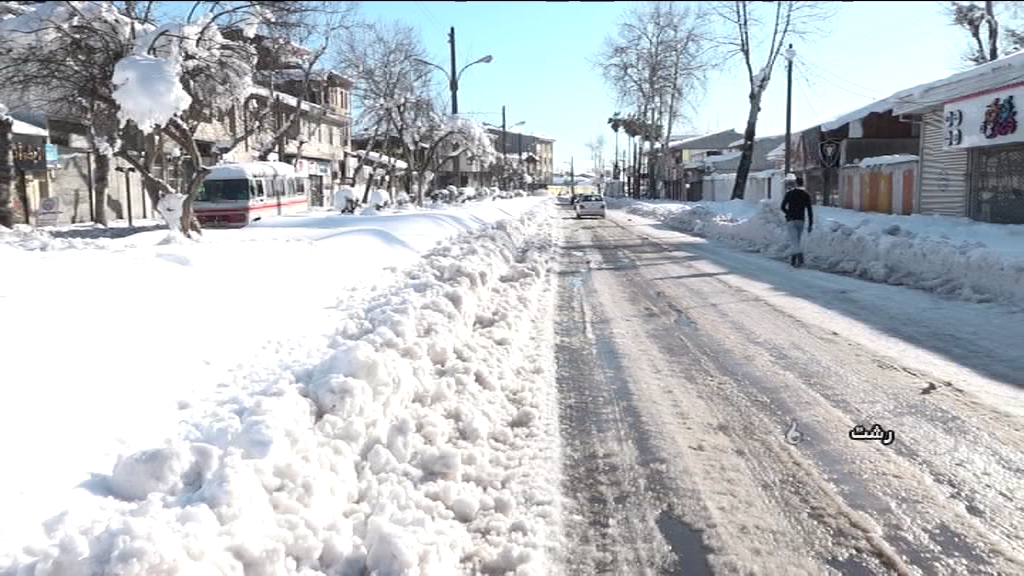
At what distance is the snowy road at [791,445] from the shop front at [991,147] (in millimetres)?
10691

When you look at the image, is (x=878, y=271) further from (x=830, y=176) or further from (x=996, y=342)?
(x=830, y=176)

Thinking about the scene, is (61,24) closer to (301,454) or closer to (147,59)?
(147,59)

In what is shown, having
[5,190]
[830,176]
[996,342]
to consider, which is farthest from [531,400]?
[830,176]

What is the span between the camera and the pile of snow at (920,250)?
1173 centimetres

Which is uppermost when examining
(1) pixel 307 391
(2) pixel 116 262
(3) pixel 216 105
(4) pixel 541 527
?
(3) pixel 216 105

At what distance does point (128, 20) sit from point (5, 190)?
12.3 feet

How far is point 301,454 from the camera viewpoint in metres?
4.16

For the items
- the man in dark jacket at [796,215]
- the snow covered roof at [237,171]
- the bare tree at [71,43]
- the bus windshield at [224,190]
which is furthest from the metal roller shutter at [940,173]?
the snow covered roof at [237,171]

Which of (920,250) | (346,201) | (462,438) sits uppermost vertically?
(346,201)

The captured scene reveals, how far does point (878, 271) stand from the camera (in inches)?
556

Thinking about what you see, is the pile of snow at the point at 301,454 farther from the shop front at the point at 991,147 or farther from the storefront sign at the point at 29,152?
the storefront sign at the point at 29,152

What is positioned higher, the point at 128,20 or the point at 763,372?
the point at 128,20

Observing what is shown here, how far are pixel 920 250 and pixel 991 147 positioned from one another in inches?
351

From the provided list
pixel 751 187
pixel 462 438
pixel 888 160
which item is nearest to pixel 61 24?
pixel 462 438
